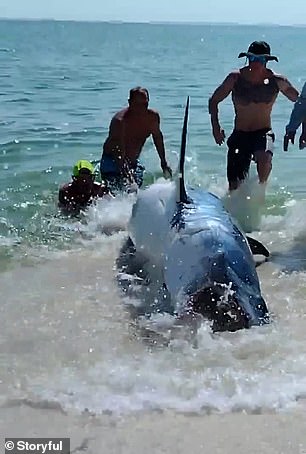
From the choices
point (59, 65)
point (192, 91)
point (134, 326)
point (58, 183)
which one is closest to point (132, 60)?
point (59, 65)

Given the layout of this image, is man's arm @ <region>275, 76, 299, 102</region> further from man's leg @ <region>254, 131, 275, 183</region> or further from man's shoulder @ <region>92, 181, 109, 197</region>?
man's shoulder @ <region>92, 181, 109, 197</region>

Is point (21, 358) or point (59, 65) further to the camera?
point (59, 65)

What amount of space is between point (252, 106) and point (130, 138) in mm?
1231

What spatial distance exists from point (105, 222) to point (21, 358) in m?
2.83

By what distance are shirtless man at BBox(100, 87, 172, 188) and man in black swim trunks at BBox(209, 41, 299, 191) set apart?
0.65 meters

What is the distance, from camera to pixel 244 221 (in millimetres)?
7125

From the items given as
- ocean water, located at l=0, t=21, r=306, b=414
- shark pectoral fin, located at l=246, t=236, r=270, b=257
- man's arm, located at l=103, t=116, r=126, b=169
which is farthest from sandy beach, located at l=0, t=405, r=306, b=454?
man's arm, located at l=103, t=116, r=126, b=169

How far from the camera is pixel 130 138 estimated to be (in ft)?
24.5

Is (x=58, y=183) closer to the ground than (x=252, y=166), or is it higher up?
closer to the ground

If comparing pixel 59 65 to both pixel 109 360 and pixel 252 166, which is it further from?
pixel 109 360

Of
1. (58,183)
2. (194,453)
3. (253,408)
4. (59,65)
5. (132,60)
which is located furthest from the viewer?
(132,60)

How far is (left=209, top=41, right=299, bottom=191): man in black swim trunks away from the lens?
6.91 metres

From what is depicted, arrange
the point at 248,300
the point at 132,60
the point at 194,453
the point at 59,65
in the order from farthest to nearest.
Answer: the point at 132,60
the point at 59,65
the point at 248,300
the point at 194,453

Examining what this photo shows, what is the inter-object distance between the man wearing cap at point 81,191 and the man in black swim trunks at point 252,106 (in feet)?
4.12
